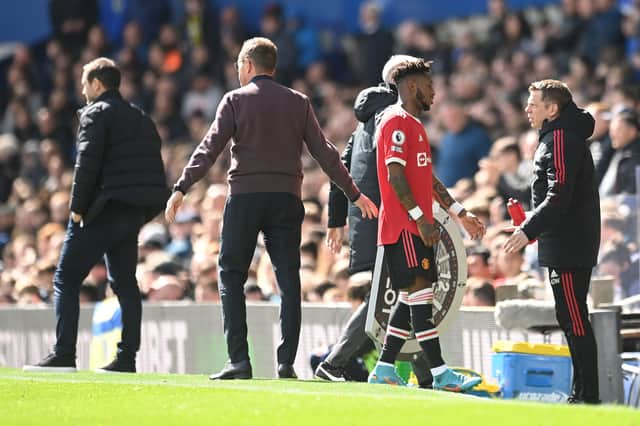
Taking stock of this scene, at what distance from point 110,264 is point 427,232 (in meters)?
2.75

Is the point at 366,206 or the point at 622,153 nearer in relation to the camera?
the point at 366,206

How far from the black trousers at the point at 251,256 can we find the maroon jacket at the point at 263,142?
0.09 m

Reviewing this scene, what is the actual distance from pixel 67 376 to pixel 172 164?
9993 mm

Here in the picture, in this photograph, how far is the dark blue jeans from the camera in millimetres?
11086

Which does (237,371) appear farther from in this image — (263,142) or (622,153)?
(622,153)

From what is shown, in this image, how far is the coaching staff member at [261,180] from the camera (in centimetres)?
995

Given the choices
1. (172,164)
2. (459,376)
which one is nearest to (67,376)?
(459,376)

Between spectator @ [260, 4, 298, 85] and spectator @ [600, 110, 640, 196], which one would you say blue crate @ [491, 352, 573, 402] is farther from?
spectator @ [260, 4, 298, 85]

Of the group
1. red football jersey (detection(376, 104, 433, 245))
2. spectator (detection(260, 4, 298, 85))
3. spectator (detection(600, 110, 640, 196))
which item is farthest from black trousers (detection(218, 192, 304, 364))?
spectator (detection(260, 4, 298, 85))

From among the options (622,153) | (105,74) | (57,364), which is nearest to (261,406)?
(57,364)

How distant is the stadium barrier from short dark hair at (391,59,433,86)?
77.9 inches

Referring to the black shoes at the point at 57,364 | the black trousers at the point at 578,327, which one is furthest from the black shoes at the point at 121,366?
the black trousers at the point at 578,327

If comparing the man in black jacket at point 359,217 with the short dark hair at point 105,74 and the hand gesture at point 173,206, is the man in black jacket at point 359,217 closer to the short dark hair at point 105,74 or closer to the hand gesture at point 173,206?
the hand gesture at point 173,206

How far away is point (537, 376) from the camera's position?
10.8m
